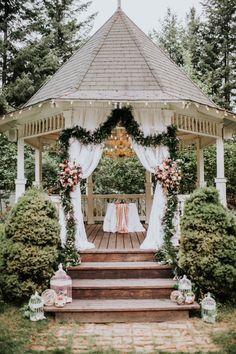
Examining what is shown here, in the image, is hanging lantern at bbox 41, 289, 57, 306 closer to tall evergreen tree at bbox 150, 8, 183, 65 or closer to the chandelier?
the chandelier

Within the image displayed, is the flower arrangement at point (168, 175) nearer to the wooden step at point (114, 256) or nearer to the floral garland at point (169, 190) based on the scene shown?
the floral garland at point (169, 190)

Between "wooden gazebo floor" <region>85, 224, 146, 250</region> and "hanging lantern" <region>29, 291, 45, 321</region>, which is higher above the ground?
"wooden gazebo floor" <region>85, 224, 146, 250</region>

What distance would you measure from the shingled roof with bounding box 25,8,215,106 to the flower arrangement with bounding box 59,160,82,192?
1.36m

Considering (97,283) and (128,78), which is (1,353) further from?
(128,78)

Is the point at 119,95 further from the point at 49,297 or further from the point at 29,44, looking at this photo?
the point at 29,44

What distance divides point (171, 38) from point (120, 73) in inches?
769

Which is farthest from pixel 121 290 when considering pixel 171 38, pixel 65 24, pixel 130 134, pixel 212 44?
pixel 212 44

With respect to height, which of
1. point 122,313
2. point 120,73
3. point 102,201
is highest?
point 120,73

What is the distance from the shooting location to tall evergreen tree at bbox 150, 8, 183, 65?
2630 cm

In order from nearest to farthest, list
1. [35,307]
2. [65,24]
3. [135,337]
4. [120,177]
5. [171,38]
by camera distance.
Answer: [135,337], [35,307], [120,177], [65,24], [171,38]

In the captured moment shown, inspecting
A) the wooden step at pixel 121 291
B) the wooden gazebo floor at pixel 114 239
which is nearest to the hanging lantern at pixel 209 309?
the wooden step at pixel 121 291

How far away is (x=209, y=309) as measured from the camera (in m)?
5.96

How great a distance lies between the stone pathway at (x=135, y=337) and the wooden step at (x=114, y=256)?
168cm

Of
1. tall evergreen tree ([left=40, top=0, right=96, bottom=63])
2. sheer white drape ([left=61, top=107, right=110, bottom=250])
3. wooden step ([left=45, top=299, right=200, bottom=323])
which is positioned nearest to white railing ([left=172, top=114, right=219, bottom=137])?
sheer white drape ([left=61, top=107, right=110, bottom=250])
